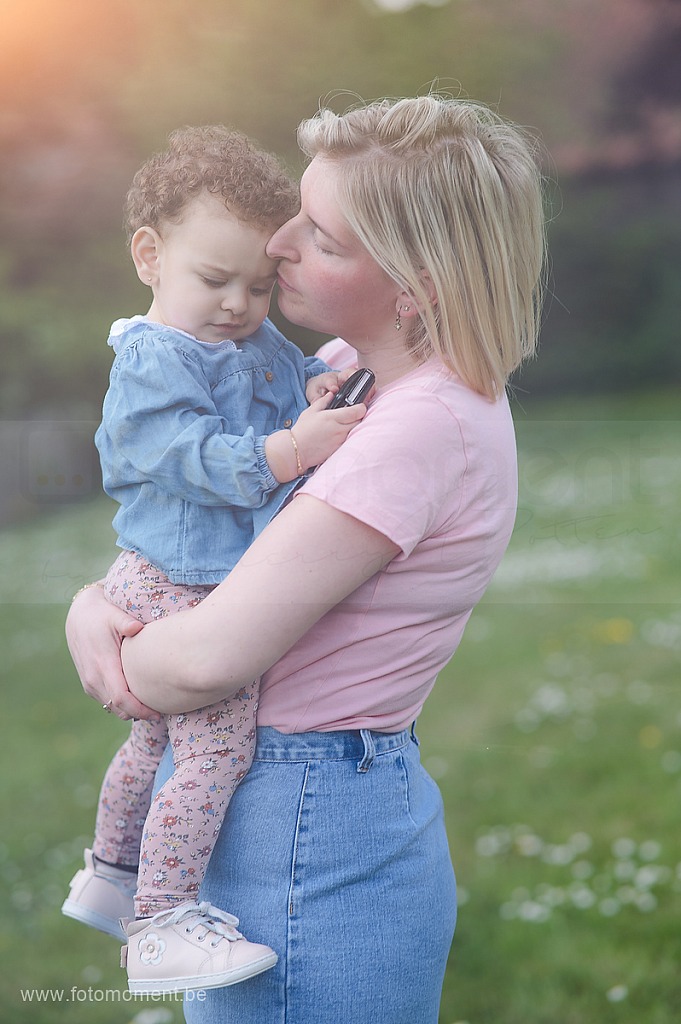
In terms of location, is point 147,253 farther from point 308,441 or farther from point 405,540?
point 405,540

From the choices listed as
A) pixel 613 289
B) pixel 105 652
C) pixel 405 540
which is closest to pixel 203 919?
pixel 105 652

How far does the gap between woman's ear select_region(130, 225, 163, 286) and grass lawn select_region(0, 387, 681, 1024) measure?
23 cm

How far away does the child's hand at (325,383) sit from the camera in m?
0.99

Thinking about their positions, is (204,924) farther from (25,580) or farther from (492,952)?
(492,952)

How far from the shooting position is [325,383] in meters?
0.99

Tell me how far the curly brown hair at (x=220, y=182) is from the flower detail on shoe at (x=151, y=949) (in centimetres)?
62

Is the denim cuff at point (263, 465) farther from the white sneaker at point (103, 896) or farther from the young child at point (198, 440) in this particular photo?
the white sneaker at point (103, 896)

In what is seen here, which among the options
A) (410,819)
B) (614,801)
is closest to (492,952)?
(614,801)

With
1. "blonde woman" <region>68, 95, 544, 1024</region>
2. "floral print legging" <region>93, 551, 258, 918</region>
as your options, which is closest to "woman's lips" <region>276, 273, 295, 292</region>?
"blonde woman" <region>68, 95, 544, 1024</region>

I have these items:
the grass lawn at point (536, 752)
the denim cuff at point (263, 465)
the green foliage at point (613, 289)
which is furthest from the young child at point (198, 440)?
the green foliage at point (613, 289)

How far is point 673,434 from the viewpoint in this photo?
1246 mm

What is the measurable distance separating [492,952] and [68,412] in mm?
1554

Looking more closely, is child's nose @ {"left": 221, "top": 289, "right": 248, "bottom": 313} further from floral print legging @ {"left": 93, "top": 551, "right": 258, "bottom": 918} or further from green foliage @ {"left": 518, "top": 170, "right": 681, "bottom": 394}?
green foliage @ {"left": 518, "top": 170, "right": 681, "bottom": 394}

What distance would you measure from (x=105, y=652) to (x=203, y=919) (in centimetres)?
25
